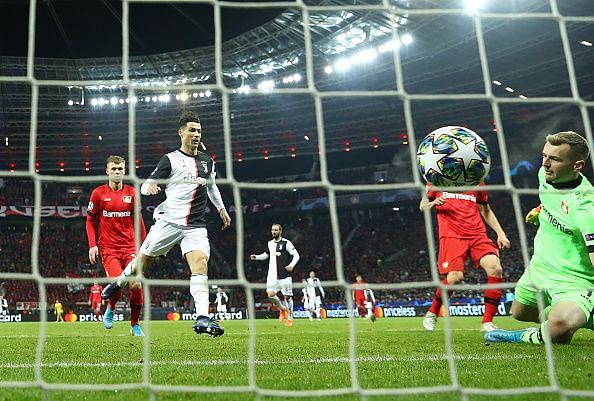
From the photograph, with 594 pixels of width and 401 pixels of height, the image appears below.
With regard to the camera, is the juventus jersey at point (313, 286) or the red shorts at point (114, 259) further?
the red shorts at point (114, 259)

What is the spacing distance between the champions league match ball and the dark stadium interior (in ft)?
41.6

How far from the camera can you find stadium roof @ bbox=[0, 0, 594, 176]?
1992 cm

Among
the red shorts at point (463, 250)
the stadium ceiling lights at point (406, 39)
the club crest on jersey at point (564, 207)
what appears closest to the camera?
the club crest on jersey at point (564, 207)

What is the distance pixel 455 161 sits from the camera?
16.9 feet

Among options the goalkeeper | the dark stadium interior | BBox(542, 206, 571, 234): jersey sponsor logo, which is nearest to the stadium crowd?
the dark stadium interior

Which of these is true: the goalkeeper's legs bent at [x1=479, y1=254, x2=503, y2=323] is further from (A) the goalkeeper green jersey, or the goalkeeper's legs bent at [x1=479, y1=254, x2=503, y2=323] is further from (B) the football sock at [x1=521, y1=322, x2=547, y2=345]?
(A) the goalkeeper green jersey

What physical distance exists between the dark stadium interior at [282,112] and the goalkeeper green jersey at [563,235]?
13.5m

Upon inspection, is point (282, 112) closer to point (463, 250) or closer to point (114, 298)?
point (114, 298)

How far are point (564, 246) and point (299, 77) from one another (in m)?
20.6

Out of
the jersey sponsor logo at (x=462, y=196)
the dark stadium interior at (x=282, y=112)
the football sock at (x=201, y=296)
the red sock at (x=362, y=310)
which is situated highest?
the dark stadium interior at (x=282, y=112)

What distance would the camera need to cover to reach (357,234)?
3042 cm

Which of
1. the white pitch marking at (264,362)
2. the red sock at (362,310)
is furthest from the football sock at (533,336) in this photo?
the red sock at (362,310)

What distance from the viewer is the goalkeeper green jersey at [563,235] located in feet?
14.0

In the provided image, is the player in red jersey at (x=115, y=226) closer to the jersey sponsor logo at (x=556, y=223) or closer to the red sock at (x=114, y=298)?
the red sock at (x=114, y=298)
